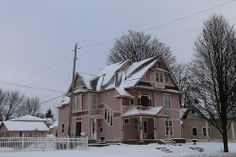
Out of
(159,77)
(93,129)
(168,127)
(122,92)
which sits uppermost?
(159,77)

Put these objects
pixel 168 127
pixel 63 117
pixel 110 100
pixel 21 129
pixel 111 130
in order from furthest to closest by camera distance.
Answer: pixel 21 129, pixel 63 117, pixel 168 127, pixel 110 100, pixel 111 130

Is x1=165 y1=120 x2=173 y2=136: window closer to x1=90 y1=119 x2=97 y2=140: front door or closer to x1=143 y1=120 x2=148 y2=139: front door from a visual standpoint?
x1=143 y1=120 x2=148 y2=139: front door

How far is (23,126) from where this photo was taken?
193 ft

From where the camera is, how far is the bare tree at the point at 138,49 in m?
57.4

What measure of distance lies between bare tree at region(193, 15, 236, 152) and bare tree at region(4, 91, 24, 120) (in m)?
68.9

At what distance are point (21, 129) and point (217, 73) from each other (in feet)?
128

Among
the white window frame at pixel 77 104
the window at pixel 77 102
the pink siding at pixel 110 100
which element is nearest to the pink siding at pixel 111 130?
the pink siding at pixel 110 100

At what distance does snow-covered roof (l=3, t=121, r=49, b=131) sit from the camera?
57.4 meters

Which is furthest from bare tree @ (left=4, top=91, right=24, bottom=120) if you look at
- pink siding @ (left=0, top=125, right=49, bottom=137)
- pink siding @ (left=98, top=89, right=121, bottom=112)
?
pink siding @ (left=98, top=89, right=121, bottom=112)

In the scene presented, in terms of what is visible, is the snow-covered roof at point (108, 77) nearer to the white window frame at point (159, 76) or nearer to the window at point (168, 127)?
the white window frame at point (159, 76)

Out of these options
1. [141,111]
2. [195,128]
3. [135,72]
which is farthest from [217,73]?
A: [195,128]

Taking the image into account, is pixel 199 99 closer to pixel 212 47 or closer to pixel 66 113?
pixel 212 47

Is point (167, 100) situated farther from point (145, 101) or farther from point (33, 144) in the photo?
point (33, 144)

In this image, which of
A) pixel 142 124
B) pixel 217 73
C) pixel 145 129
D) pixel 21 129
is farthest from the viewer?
pixel 21 129
